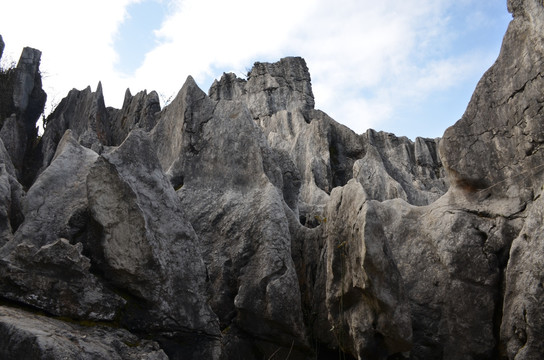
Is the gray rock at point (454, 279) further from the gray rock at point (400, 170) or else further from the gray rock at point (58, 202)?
the gray rock at point (400, 170)

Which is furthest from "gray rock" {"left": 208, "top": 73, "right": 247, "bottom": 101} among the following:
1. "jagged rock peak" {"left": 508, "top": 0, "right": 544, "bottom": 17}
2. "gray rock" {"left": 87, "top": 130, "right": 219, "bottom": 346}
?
"gray rock" {"left": 87, "top": 130, "right": 219, "bottom": 346}

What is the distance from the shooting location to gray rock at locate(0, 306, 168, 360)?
441 centimetres

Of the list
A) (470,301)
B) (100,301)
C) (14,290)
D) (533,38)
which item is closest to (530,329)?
(470,301)

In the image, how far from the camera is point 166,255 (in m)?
6.27

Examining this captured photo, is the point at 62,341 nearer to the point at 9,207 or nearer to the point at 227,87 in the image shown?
the point at 9,207

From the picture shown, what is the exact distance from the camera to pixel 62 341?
181 inches

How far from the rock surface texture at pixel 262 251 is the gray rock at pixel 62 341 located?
17 mm

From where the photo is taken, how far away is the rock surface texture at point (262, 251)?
5.55m

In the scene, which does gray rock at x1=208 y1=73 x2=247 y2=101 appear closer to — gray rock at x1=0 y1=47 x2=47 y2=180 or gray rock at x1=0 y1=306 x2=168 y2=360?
gray rock at x1=0 y1=47 x2=47 y2=180

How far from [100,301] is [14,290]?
2.65 ft

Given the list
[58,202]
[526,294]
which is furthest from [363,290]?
[58,202]

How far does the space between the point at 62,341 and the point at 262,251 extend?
11.4 feet

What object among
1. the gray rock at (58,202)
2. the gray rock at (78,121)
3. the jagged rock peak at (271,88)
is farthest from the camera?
the jagged rock peak at (271,88)

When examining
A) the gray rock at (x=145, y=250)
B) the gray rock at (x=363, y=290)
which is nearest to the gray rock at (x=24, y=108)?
the gray rock at (x=145, y=250)
